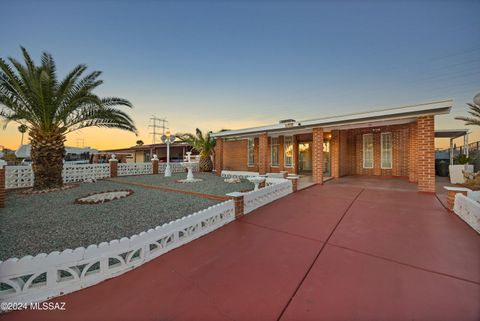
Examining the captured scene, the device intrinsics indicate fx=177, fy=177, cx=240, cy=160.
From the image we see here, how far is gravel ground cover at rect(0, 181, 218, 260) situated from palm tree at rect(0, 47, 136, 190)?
1.91 meters

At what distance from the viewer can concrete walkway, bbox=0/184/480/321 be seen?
1687 mm

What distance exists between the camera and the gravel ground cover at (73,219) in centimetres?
310

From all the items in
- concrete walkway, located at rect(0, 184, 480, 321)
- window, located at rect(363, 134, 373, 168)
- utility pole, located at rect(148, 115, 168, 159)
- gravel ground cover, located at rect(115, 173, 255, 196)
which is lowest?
concrete walkway, located at rect(0, 184, 480, 321)

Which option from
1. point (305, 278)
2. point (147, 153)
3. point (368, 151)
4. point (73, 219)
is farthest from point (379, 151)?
point (147, 153)

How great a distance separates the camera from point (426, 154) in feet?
20.1

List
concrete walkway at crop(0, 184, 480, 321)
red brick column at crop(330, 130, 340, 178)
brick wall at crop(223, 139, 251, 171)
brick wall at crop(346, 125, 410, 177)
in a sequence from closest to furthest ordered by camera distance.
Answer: concrete walkway at crop(0, 184, 480, 321), brick wall at crop(346, 125, 410, 177), red brick column at crop(330, 130, 340, 178), brick wall at crop(223, 139, 251, 171)

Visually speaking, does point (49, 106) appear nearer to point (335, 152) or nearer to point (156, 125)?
point (335, 152)

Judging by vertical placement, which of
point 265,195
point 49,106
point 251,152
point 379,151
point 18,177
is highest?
point 49,106

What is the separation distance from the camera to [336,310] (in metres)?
1.68

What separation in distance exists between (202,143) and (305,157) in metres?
8.19

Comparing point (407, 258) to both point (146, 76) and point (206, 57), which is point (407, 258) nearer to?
point (206, 57)

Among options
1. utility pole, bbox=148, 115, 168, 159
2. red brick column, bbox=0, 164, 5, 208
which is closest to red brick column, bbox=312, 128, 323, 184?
red brick column, bbox=0, 164, 5, 208

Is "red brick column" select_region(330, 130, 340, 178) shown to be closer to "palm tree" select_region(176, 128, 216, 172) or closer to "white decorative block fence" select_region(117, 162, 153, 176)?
"palm tree" select_region(176, 128, 216, 172)

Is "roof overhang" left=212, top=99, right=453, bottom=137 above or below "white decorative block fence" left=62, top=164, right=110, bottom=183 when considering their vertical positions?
above
